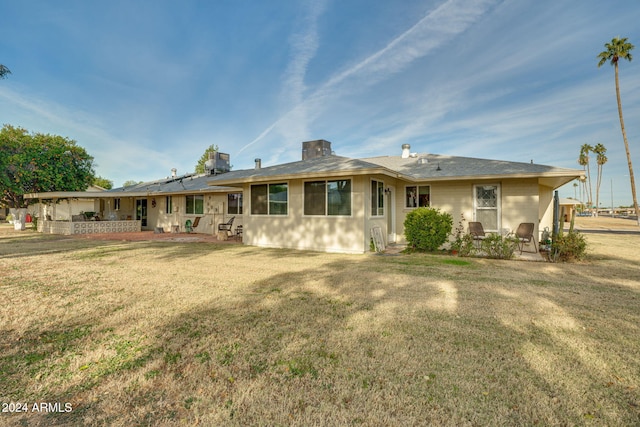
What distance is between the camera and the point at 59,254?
8.66 m

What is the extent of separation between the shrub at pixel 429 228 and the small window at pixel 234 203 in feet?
30.4

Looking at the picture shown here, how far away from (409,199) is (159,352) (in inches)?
388

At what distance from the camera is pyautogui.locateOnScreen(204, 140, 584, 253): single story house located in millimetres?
9062

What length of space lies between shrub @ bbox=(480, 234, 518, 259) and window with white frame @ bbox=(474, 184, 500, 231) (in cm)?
155

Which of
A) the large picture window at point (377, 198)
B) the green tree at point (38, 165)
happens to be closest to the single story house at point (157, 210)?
the green tree at point (38, 165)

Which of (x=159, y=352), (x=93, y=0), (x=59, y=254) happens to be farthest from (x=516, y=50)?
(x=59, y=254)

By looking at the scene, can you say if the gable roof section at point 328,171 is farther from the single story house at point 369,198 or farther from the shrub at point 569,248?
the shrub at point 569,248

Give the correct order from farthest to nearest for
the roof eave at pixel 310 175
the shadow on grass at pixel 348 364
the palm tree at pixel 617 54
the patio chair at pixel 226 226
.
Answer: the palm tree at pixel 617 54
the patio chair at pixel 226 226
the roof eave at pixel 310 175
the shadow on grass at pixel 348 364

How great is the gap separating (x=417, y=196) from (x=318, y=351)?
910cm

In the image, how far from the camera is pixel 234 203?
607 inches

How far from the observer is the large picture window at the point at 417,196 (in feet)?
35.2

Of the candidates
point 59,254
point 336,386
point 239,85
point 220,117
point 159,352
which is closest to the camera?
point 336,386

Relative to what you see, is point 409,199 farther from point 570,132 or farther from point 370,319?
point 570,132

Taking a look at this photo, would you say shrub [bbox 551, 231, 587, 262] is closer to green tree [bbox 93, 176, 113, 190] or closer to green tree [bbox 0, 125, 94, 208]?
green tree [bbox 0, 125, 94, 208]
